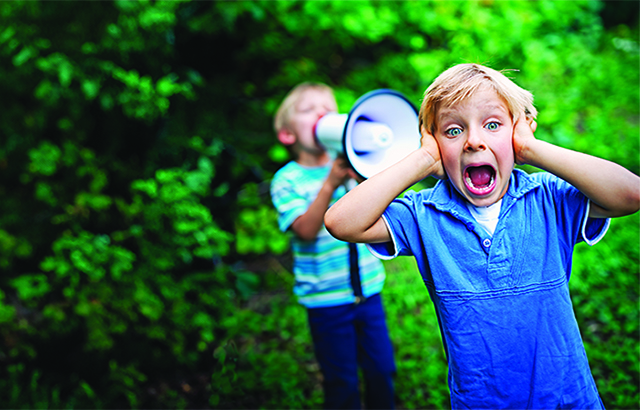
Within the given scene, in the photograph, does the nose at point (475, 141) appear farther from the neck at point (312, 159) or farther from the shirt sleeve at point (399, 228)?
the neck at point (312, 159)

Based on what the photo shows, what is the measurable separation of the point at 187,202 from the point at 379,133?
1.78m

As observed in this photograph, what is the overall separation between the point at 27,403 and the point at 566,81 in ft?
19.0

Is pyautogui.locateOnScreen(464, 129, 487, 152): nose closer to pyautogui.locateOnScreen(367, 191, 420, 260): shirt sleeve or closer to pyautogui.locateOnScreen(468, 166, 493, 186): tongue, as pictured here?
pyautogui.locateOnScreen(468, 166, 493, 186): tongue

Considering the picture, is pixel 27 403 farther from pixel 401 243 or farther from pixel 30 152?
pixel 401 243

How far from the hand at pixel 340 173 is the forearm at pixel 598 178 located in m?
0.81

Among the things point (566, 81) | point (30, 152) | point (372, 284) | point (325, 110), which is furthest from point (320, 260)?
point (566, 81)

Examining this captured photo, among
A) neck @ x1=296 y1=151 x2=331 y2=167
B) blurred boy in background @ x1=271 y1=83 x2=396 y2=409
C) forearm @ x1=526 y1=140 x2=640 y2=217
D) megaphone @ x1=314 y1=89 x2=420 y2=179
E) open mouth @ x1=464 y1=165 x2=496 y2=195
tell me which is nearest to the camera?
forearm @ x1=526 y1=140 x2=640 y2=217

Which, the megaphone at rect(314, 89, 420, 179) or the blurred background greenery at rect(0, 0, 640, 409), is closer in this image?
the megaphone at rect(314, 89, 420, 179)

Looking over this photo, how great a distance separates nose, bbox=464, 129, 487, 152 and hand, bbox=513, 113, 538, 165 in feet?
0.35

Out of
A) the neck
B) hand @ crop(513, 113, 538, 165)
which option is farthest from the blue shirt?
the neck

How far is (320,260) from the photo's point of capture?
2.21m

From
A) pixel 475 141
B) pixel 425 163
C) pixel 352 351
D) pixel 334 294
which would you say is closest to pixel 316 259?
pixel 334 294

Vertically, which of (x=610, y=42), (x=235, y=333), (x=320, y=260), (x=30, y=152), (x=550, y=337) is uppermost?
(x=610, y=42)

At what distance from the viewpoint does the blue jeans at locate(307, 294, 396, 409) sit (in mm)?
2182
